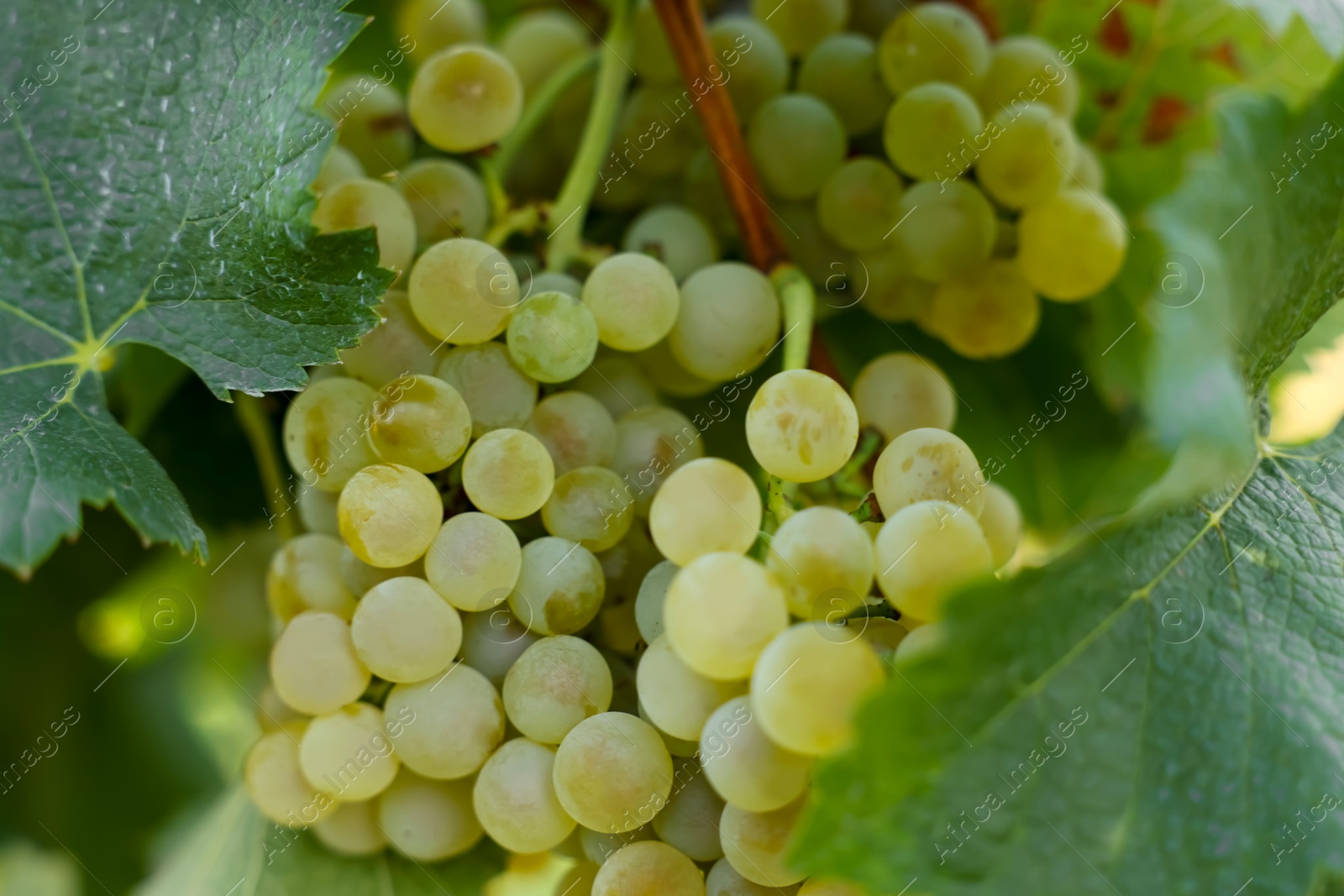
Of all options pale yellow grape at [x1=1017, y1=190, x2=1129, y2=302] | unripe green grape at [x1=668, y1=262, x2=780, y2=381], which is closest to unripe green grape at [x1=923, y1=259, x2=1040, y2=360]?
pale yellow grape at [x1=1017, y1=190, x2=1129, y2=302]

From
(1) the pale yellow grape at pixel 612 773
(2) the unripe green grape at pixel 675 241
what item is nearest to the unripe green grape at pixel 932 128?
(2) the unripe green grape at pixel 675 241

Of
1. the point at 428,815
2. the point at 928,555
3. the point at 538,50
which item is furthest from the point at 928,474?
the point at 538,50

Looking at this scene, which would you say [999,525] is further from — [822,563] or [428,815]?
[428,815]

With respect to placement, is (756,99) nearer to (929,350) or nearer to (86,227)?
(929,350)

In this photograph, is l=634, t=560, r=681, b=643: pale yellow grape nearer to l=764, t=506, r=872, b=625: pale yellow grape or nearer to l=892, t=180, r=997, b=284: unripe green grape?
l=764, t=506, r=872, b=625: pale yellow grape

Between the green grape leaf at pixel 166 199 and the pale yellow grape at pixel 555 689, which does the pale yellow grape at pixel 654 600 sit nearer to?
the pale yellow grape at pixel 555 689

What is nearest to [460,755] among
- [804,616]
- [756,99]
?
[804,616]

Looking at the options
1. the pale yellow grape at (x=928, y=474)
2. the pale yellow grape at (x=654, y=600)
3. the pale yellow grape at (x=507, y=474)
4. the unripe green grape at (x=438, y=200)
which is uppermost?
the unripe green grape at (x=438, y=200)
